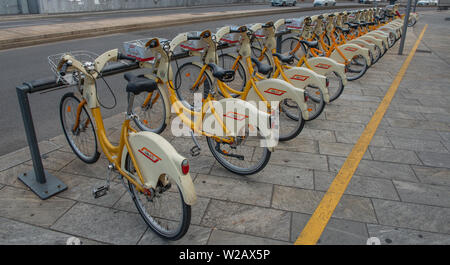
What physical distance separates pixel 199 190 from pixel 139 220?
69cm

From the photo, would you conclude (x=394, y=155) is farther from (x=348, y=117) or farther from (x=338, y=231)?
(x=338, y=231)

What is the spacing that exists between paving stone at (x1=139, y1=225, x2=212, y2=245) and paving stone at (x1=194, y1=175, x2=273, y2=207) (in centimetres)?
52

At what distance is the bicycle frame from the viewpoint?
234cm

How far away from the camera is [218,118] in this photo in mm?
3469

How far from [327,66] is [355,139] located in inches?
65.6

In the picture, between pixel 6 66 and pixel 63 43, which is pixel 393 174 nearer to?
pixel 6 66

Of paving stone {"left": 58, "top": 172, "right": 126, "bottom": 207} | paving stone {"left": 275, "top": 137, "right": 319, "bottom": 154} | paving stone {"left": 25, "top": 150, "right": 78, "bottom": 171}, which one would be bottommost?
paving stone {"left": 275, "top": 137, "right": 319, "bottom": 154}

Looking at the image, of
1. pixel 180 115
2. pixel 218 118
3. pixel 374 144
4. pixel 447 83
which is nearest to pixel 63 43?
pixel 180 115

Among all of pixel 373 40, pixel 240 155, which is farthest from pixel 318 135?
pixel 373 40

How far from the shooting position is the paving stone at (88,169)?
11.9 feet

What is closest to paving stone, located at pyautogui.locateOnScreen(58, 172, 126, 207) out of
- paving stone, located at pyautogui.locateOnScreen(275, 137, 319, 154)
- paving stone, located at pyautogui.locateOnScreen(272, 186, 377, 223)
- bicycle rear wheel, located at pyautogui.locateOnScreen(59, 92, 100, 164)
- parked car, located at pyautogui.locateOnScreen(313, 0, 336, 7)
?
bicycle rear wheel, located at pyautogui.locateOnScreen(59, 92, 100, 164)

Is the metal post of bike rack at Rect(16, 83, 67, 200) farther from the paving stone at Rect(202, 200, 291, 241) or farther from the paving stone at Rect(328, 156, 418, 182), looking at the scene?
the paving stone at Rect(328, 156, 418, 182)

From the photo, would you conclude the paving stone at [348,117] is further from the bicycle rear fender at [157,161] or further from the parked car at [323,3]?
the parked car at [323,3]

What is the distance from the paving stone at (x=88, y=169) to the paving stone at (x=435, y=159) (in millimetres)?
3753
